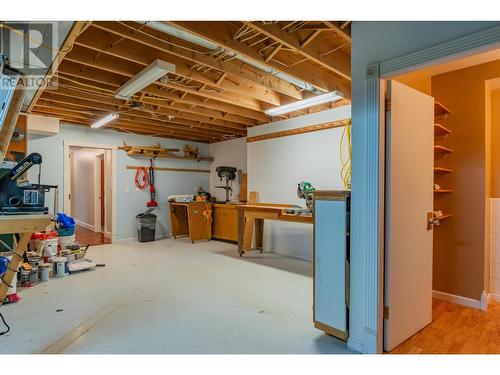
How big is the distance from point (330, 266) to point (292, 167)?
3072 millimetres

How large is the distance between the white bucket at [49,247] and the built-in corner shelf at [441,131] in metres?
5.30

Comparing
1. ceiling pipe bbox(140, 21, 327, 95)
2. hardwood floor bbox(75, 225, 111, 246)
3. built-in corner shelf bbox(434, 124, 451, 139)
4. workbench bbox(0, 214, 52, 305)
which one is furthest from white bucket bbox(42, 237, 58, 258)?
built-in corner shelf bbox(434, 124, 451, 139)

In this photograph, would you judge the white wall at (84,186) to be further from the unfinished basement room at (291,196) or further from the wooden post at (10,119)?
the wooden post at (10,119)

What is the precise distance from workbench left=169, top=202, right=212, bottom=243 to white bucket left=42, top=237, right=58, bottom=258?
2.63 metres

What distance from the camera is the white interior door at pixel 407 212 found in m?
2.07

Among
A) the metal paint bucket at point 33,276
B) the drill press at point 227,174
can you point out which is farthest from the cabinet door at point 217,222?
the metal paint bucket at point 33,276

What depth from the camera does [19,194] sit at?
206 cm

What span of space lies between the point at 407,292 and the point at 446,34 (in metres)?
1.87

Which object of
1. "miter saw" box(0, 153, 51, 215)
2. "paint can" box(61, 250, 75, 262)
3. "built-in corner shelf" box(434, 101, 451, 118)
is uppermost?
"built-in corner shelf" box(434, 101, 451, 118)

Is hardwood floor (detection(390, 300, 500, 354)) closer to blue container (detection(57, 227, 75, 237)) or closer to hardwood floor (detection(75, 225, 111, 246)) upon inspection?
blue container (detection(57, 227, 75, 237))

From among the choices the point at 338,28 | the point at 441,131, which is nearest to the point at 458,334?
the point at 441,131

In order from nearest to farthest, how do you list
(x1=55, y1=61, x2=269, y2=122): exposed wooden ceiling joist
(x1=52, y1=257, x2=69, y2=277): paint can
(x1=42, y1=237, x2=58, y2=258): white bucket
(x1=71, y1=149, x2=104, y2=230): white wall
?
(x1=55, y1=61, x2=269, y2=122): exposed wooden ceiling joist < (x1=52, y1=257, x2=69, y2=277): paint can < (x1=42, y1=237, x2=58, y2=258): white bucket < (x1=71, y1=149, x2=104, y2=230): white wall

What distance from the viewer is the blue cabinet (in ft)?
7.11
